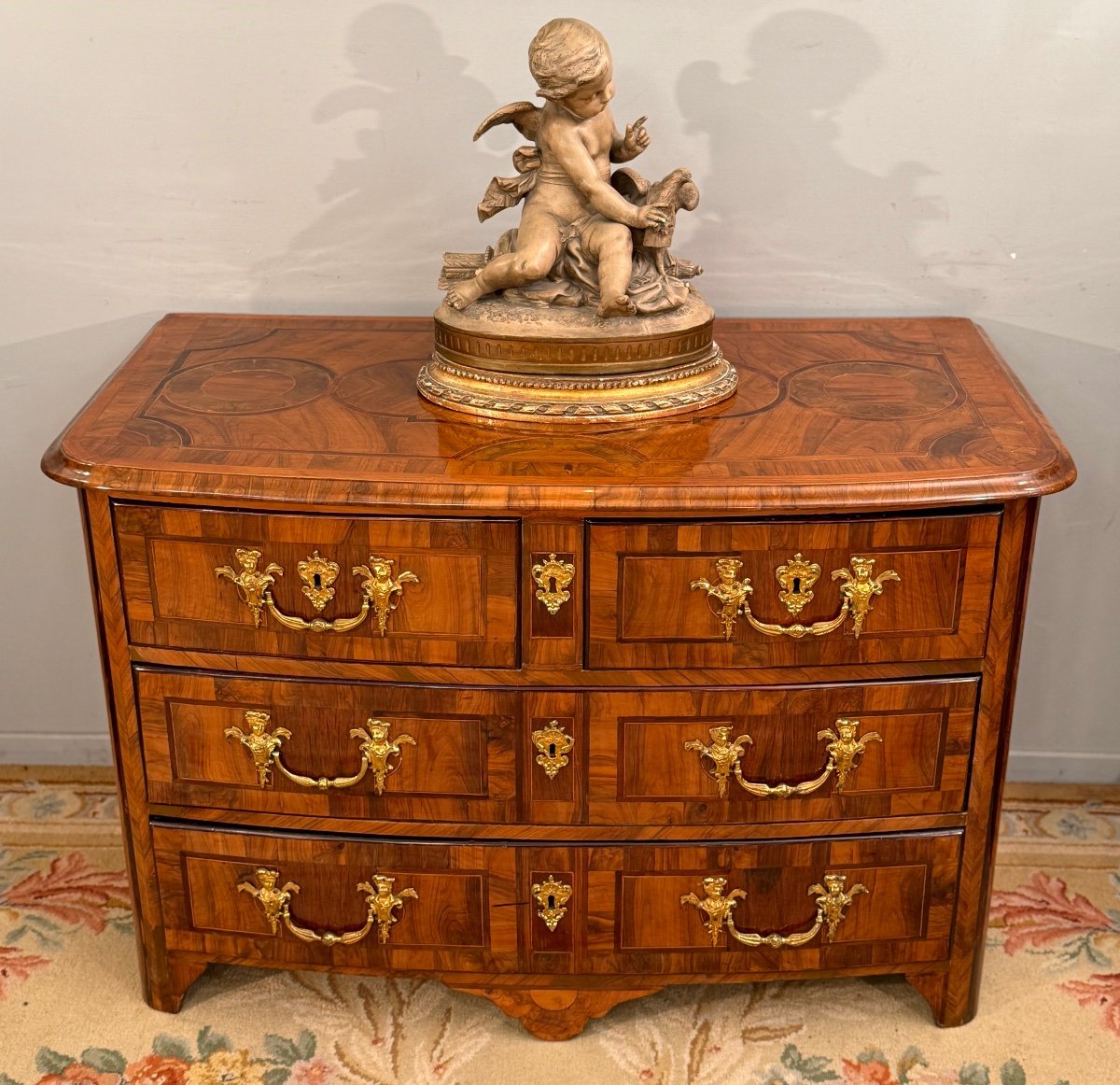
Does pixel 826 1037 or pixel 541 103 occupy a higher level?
pixel 541 103

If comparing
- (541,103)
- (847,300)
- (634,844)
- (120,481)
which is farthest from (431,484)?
(847,300)

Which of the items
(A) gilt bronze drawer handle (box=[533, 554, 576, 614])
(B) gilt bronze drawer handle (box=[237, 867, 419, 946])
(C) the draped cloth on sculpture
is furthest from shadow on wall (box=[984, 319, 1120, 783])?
(B) gilt bronze drawer handle (box=[237, 867, 419, 946])

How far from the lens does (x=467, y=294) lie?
1.70 meters

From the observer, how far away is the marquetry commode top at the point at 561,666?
1.55 meters

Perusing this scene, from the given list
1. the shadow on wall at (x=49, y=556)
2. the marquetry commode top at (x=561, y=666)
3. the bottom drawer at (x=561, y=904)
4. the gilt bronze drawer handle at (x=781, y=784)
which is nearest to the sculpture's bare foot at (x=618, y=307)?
the marquetry commode top at (x=561, y=666)

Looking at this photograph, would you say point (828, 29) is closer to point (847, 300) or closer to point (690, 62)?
point (690, 62)

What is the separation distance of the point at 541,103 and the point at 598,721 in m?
0.83

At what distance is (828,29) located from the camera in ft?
6.26

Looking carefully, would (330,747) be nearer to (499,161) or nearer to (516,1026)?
(516,1026)

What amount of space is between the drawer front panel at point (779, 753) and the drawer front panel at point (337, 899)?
19cm

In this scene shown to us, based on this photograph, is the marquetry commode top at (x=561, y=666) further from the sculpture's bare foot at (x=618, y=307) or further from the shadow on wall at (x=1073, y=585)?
the shadow on wall at (x=1073, y=585)

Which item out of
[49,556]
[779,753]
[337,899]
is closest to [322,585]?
[337,899]

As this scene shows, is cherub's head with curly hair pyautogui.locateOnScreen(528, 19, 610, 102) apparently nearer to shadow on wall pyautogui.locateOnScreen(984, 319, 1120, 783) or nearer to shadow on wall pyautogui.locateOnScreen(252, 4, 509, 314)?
shadow on wall pyautogui.locateOnScreen(252, 4, 509, 314)

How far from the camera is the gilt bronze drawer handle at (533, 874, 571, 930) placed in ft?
5.77
